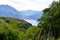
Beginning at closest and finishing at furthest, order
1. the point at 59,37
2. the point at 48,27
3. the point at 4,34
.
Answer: the point at 59,37
the point at 48,27
the point at 4,34

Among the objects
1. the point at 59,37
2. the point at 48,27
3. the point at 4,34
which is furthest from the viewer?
the point at 4,34

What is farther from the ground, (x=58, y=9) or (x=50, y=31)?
(x=58, y=9)

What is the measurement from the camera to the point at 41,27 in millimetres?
36781

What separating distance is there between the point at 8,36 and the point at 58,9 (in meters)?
15.0

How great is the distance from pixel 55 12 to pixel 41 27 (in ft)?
12.2

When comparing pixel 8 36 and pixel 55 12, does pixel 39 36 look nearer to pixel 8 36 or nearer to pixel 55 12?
pixel 55 12

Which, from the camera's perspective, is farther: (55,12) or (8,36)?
(8,36)

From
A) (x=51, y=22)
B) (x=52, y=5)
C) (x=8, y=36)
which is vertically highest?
(x=52, y=5)

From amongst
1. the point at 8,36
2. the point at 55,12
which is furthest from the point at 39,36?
the point at 8,36

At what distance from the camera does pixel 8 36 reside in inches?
1826

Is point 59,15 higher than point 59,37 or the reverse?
higher

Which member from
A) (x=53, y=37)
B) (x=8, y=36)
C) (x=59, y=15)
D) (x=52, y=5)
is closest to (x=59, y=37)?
(x=53, y=37)

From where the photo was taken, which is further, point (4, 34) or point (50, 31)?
point (4, 34)

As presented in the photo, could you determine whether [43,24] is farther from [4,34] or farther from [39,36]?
[4,34]
